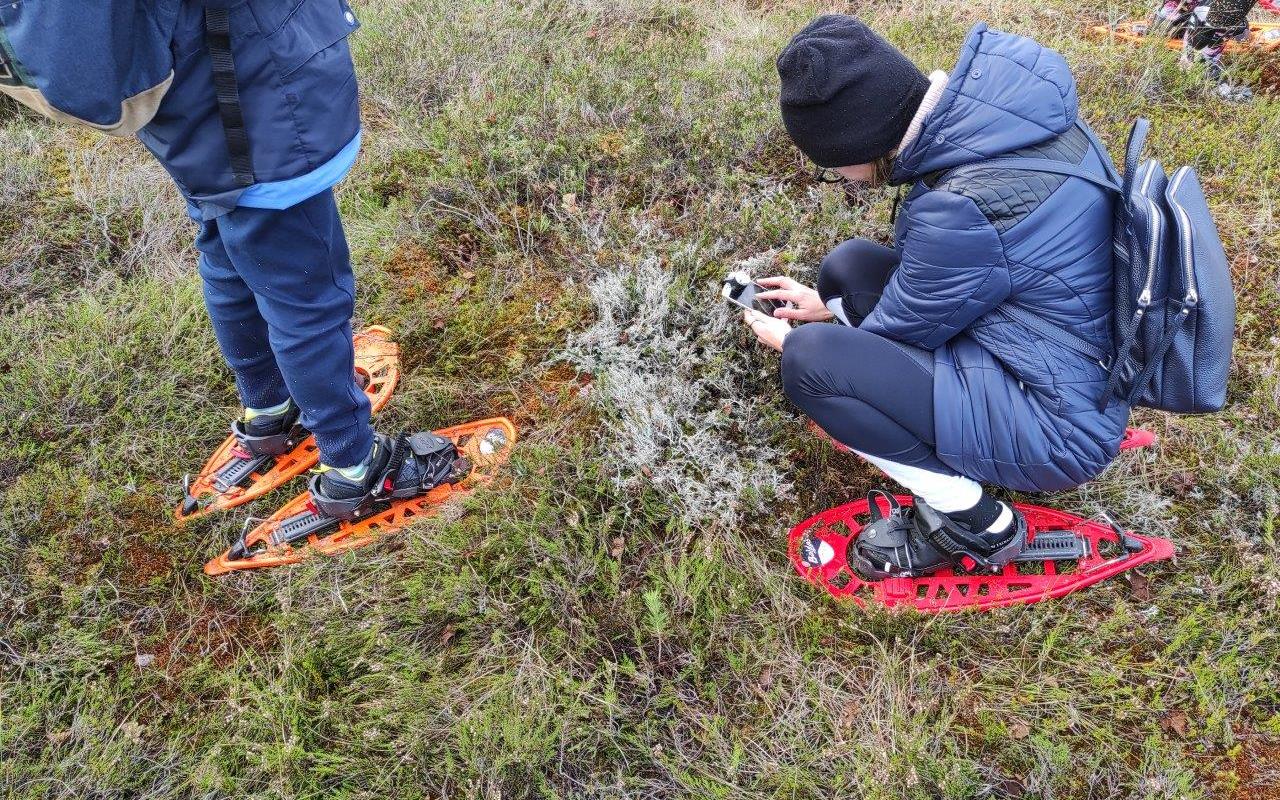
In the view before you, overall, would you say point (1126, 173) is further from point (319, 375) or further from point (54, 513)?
point (54, 513)

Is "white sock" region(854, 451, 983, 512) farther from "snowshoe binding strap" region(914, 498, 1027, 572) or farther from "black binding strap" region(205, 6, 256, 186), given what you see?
"black binding strap" region(205, 6, 256, 186)

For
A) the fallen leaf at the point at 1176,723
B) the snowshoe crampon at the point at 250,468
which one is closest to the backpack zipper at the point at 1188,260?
the fallen leaf at the point at 1176,723

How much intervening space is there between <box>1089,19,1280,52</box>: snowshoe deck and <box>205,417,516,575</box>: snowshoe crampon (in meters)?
5.35

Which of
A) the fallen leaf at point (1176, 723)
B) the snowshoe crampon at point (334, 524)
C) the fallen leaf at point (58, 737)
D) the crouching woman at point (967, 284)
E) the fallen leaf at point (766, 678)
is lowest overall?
the fallen leaf at point (58, 737)

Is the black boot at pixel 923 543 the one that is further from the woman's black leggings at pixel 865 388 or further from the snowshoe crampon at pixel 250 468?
the snowshoe crampon at pixel 250 468

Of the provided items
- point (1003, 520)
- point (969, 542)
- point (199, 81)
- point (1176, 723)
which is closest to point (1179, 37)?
point (1003, 520)

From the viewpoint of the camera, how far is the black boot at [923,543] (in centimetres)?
287

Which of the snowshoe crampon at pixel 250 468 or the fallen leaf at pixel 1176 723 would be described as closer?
the fallen leaf at pixel 1176 723

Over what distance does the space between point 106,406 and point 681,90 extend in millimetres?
3815

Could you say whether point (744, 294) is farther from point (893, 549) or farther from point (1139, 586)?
point (1139, 586)

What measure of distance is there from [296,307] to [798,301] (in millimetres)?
2105

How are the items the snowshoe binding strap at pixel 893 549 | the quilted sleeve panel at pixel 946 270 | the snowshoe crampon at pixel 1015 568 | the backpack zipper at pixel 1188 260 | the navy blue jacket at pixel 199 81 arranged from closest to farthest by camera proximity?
the navy blue jacket at pixel 199 81, the backpack zipper at pixel 1188 260, the quilted sleeve panel at pixel 946 270, the snowshoe crampon at pixel 1015 568, the snowshoe binding strap at pixel 893 549

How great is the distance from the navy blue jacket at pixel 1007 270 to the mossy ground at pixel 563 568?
785 mm

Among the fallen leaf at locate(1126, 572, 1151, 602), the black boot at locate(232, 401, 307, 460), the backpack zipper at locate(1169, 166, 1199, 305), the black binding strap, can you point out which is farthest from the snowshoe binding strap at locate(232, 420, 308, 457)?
the fallen leaf at locate(1126, 572, 1151, 602)
